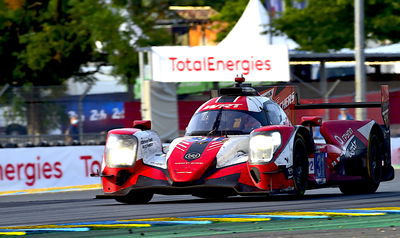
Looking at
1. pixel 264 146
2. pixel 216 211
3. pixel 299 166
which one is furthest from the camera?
pixel 299 166

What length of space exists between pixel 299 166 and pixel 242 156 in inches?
28.6

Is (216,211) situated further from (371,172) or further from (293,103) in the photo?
(293,103)

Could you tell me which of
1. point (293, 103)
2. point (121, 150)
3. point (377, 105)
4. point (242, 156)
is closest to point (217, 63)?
point (293, 103)

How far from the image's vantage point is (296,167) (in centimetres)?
1191

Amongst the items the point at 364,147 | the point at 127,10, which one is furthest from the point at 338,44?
the point at 364,147

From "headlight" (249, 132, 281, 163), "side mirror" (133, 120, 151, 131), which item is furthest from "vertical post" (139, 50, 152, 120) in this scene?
"headlight" (249, 132, 281, 163)

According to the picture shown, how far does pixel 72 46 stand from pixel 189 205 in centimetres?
2397

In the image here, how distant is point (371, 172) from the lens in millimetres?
13695

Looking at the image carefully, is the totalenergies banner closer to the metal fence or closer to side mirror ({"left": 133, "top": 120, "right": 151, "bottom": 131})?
the metal fence

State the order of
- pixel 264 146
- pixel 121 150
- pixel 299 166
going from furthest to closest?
1. pixel 121 150
2. pixel 299 166
3. pixel 264 146

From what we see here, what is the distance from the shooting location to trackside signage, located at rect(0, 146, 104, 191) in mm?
19750

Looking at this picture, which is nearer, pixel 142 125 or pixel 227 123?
pixel 227 123

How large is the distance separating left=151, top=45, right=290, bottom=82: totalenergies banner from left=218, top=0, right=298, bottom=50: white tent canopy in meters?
4.81

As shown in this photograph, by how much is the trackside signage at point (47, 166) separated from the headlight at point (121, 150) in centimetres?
765
